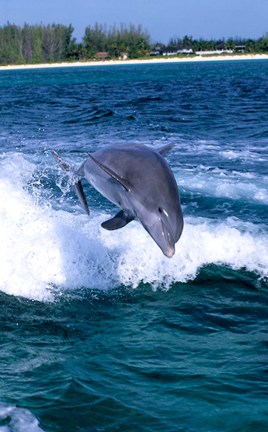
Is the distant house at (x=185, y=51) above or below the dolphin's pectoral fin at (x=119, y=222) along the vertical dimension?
below

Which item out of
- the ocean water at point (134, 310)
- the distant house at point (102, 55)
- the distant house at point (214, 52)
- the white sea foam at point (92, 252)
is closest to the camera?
the ocean water at point (134, 310)

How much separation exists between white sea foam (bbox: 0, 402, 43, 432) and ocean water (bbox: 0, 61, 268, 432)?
1 cm

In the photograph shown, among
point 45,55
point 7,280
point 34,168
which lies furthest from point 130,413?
point 45,55

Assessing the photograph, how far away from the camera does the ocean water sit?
18.7ft

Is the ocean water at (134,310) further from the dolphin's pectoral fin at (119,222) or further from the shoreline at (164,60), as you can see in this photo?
the shoreline at (164,60)

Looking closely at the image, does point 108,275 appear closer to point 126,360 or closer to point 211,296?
point 211,296

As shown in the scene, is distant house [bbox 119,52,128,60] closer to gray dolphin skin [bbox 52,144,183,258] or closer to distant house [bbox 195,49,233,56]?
distant house [bbox 195,49,233,56]

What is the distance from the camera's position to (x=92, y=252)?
31.0 ft

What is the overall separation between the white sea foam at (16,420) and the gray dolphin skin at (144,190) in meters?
1.53

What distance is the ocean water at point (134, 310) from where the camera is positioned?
5.70 m

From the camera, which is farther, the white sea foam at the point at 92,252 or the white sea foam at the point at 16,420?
the white sea foam at the point at 92,252

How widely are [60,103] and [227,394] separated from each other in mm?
27436

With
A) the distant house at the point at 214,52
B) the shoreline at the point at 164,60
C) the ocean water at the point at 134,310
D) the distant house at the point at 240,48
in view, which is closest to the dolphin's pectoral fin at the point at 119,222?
the ocean water at the point at 134,310

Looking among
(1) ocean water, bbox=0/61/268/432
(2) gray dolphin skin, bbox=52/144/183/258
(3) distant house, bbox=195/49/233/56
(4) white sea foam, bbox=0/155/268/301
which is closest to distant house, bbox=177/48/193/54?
(3) distant house, bbox=195/49/233/56
